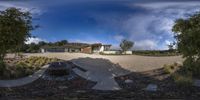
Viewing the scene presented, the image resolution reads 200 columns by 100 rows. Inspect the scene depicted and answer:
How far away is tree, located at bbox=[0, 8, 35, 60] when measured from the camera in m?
27.9

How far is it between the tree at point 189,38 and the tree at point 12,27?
9424 millimetres

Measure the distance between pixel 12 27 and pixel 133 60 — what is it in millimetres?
17685

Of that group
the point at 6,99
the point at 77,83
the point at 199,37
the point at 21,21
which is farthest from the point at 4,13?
the point at 199,37

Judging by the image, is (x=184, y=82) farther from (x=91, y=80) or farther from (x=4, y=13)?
(x=4, y=13)

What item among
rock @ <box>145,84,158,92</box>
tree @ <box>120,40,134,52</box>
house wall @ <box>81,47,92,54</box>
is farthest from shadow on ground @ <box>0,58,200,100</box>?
house wall @ <box>81,47,92,54</box>

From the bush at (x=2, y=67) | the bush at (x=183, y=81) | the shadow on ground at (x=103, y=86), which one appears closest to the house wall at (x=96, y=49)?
the shadow on ground at (x=103, y=86)

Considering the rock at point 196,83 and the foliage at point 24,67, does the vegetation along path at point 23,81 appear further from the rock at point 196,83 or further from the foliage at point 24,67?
the rock at point 196,83

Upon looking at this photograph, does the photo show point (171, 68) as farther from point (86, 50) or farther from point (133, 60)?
point (86, 50)

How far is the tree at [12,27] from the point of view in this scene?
91.6 ft

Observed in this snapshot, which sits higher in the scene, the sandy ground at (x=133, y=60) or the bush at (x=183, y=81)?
the sandy ground at (x=133, y=60)

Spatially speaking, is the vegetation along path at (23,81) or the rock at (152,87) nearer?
the rock at (152,87)

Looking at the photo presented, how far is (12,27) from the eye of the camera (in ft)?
91.8

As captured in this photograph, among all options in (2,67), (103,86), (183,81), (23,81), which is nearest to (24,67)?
(23,81)

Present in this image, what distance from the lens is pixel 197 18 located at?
29.9 meters
